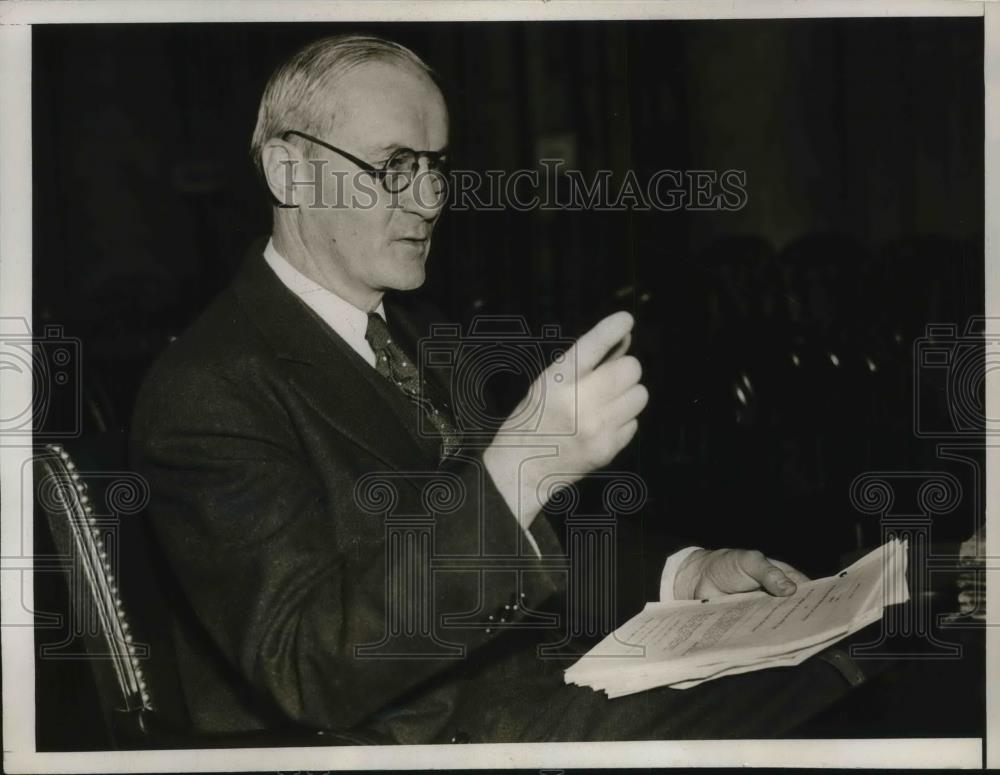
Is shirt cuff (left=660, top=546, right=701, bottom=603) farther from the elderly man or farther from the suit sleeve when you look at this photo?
the suit sleeve

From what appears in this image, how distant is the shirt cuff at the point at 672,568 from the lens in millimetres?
2547

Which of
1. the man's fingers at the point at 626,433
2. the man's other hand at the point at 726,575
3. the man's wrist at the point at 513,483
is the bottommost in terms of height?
the man's other hand at the point at 726,575

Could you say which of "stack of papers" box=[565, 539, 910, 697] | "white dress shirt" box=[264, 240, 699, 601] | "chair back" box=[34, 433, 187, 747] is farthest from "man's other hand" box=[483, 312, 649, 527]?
"chair back" box=[34, 433, 187, 747]

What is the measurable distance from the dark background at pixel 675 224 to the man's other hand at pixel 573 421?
0.05m

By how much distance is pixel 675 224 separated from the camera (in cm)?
254

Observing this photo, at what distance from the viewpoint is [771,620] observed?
8.16 ft

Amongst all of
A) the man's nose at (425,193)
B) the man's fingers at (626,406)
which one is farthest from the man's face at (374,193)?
the man's fingers at (626,406)

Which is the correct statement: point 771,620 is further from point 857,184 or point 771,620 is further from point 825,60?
point 825,60

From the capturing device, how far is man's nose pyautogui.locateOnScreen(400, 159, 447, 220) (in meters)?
2.47

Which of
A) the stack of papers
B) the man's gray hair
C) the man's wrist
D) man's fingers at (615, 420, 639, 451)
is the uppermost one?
the man's gray hair

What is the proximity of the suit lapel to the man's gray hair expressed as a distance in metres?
0.27

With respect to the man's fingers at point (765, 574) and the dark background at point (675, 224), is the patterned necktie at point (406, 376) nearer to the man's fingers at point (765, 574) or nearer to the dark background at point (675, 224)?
the dark background at point (675, 224)

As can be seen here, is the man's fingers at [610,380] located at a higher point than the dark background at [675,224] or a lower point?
lower

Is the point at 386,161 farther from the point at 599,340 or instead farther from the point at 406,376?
the point at 599,340
